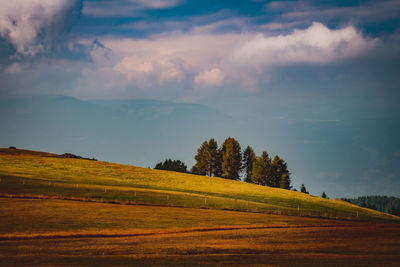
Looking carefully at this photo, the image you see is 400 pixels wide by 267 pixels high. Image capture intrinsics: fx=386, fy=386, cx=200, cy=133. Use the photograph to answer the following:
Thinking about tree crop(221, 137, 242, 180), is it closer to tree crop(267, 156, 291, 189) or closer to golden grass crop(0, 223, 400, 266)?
tree crop(267, 156, 291, 189)

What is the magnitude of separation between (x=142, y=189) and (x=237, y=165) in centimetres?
5142

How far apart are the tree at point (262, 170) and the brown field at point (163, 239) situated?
63746 millimetres

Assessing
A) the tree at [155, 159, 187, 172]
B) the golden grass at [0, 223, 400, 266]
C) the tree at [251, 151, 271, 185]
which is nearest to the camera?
the golden grass at [0, 223, 400, 266]

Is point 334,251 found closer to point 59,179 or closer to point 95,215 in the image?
point 95,215

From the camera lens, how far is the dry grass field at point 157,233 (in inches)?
756

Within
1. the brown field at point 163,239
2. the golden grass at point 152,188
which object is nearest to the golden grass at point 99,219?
the brown field at point 163,239

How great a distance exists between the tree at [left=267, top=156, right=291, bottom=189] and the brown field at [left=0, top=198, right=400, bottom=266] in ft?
219

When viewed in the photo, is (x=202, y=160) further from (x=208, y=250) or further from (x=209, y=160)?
(x=208, y=250)

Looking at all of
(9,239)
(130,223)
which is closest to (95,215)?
(130,223)

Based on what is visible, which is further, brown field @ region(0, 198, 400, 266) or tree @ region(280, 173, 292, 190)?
tree @ region(280, 173, 292, 190)

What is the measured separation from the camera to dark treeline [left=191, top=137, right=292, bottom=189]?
104 m

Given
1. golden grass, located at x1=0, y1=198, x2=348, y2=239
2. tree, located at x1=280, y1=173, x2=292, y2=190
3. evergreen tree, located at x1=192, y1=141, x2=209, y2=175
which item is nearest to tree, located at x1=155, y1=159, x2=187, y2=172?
evergreen tree, located at x1=192, y1=141, x2=209, y2=175

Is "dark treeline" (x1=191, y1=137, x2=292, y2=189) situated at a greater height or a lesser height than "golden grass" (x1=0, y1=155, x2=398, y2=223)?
greater

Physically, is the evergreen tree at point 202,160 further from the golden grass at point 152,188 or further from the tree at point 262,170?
the golden grass at point 152,188
